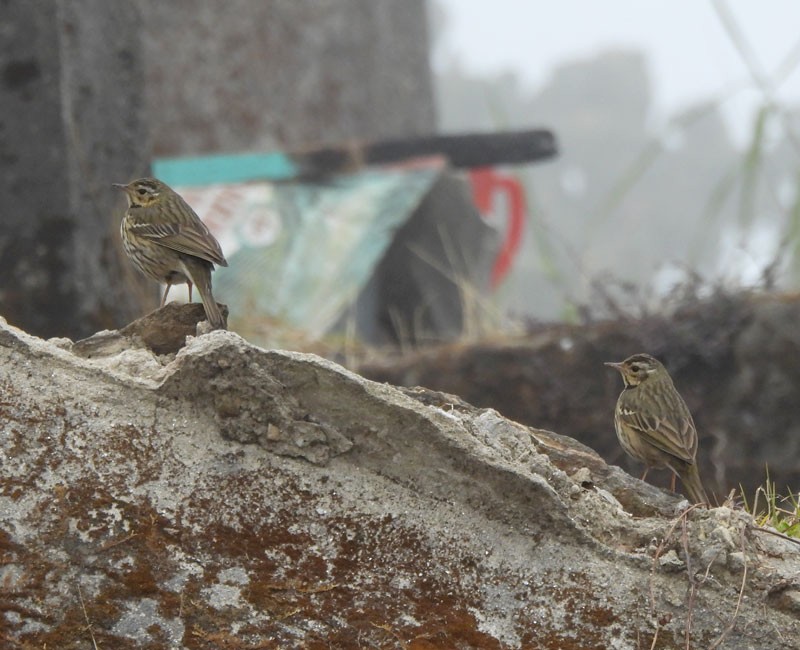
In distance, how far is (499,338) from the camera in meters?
9.31

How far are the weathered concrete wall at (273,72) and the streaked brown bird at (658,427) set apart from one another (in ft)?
23.6

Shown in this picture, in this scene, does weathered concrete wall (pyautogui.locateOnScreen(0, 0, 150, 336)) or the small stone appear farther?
weathered concrete wall (pyautogui.locateOnScreen(0, 0, 150, 336))

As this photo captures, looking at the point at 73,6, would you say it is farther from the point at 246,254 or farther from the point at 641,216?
the point at 641,216

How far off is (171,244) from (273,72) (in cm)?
750

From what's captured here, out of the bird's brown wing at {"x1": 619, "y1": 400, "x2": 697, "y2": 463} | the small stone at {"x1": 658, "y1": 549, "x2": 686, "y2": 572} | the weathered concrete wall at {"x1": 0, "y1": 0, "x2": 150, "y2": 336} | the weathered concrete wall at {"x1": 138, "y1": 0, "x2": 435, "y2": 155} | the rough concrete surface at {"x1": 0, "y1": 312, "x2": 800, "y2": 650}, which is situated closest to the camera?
the rough concrete surface at {"x1": 0, "y1": 312, "x2": 800, "y2": 650}

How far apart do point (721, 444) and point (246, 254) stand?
14.2 feet

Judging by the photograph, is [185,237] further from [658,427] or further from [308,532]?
[308,532]

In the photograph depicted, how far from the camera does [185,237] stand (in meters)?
5.82

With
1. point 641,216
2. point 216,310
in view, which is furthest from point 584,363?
point 641,216

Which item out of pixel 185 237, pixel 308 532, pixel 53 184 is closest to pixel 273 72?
pixel 53 184

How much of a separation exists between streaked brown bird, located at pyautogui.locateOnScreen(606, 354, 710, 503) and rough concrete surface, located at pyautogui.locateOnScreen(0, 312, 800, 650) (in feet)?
6.10

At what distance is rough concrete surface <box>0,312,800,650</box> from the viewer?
3.43 meters

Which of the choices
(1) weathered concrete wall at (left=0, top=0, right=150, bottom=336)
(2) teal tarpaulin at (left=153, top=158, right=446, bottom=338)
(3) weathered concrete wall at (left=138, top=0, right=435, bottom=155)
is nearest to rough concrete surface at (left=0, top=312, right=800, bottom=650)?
(1) weathered concrete wall at (left=0, top=0, right=150, bottom=336)

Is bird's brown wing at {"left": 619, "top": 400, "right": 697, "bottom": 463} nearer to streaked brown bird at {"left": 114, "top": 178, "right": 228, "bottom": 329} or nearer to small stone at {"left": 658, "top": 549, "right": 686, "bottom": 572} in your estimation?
streaked brown bird at {"left": 114, "top": 178, "right": 228, "bottom": 329}
